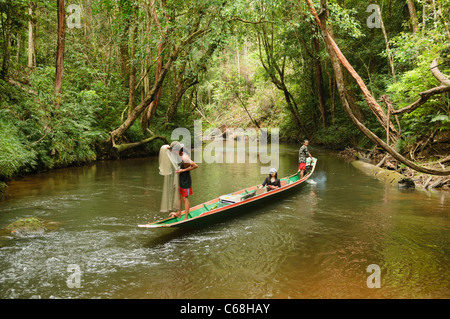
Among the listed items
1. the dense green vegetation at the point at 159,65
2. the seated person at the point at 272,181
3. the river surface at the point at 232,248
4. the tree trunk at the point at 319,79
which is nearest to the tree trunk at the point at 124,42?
the dense green vegetation at the point at 159,65

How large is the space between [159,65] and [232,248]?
12.7 m

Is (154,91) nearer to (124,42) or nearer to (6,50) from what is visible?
(124,42)

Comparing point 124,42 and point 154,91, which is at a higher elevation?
point 124,42

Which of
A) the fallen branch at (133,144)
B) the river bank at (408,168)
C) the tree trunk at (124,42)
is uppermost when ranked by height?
the tree trunk at (124,42)

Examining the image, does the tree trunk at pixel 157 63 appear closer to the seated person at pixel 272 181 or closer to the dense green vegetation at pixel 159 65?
the dense green vegetation at pixel 159 65

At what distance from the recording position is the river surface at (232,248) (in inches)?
184

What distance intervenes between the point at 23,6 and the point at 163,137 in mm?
10057

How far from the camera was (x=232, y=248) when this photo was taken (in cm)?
620

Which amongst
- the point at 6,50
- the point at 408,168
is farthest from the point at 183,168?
the point at 408,168

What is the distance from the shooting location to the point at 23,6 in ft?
35.3

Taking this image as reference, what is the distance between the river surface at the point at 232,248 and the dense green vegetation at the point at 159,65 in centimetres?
295
